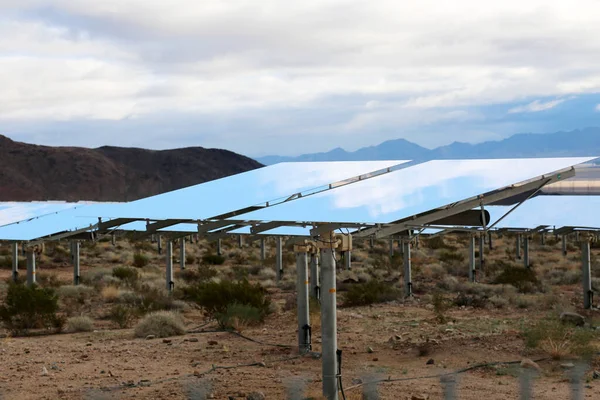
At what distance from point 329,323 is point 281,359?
15.4 feet

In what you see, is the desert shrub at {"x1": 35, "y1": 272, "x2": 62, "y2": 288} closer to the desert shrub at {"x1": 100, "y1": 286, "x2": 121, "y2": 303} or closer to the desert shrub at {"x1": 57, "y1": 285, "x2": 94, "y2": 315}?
the desert shrub at {"x1": 57, "y1": 285, "x2": 94, "y2": 315}

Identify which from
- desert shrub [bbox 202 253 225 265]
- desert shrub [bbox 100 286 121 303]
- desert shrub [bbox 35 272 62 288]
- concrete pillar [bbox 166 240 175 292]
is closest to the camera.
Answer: desert shrub [bbox 100 286 121 303]

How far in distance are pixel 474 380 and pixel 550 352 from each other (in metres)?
2.53

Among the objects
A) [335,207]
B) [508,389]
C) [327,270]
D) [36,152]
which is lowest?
[508,389]

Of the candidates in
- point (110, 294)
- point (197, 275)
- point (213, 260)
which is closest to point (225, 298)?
point (110, 294)

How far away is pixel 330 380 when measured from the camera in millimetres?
12609

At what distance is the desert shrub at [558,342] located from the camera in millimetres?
16469

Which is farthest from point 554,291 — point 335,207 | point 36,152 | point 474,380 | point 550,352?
point 36,152

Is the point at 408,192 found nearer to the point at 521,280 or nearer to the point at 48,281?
the point at 521,280

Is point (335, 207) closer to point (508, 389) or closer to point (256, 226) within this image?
point (256, 226)

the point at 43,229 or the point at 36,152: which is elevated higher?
the point at 36,152

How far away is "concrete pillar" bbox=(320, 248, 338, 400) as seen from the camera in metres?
12.4

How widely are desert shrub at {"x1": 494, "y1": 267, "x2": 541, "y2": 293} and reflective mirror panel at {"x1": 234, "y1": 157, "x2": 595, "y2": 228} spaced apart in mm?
16009

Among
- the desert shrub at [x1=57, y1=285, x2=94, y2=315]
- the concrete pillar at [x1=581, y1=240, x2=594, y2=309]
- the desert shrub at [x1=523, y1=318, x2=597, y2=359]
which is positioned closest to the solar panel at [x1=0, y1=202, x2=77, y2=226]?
the desert shrub at [x1=57, y1=285, x2=94, y2=315]
